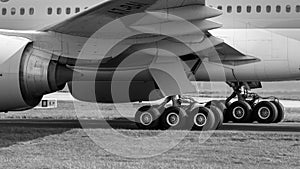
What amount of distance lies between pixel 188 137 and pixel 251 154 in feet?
9.11

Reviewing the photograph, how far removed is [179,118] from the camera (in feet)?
51.7

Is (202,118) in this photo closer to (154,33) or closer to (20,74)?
(154,33)

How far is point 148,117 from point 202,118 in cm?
141

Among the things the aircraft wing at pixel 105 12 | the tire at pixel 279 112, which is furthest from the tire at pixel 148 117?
the tire at pixel 279 112

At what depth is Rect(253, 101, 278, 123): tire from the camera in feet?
59.6

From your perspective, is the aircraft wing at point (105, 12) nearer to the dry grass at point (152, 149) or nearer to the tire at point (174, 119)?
the dry grass at point (152, 149)

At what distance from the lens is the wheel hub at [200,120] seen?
15.7 m

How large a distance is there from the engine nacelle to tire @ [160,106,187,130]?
11.2 ft

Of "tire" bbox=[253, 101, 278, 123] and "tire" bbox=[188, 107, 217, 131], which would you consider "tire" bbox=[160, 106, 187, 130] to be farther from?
"tire" bbox=[253, 101, 278, 123]

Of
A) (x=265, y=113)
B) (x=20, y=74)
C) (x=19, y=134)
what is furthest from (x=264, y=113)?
(x=20, y=74)

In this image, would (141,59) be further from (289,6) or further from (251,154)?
(251,154)

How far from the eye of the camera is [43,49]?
46.7 ft

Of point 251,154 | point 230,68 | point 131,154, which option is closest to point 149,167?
point 131,154

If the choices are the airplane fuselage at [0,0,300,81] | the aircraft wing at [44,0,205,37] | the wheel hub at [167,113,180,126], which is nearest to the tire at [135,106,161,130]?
the wheel hub at [167,113,180,126]
